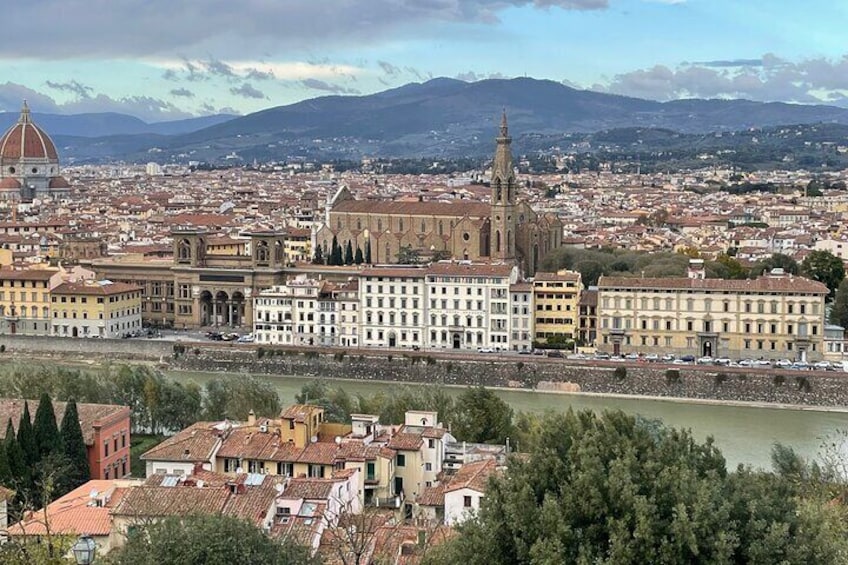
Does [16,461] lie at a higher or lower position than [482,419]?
higher

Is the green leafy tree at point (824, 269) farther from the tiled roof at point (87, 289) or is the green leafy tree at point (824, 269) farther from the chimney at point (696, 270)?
the tiled roof at point (87, 289)

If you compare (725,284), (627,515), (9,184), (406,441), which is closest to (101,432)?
(406,441)

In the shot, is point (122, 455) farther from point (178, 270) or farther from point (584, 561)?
point (178, 270)

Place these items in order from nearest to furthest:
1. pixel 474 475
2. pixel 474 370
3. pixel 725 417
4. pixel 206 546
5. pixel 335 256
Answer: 1. pixel 206 546
2. pixel 474 475
3. pixel 725 417
4. pixel 474 370
5. pixel 335 256

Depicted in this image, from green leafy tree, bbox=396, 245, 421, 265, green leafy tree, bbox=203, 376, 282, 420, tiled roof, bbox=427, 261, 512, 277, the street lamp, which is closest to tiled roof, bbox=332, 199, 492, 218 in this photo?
green leafy tree, bbox=396, 245, 421, 265

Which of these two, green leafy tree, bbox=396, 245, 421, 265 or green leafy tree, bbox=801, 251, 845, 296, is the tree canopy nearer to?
green leafy tree, bbox=396, 245, 421, 265

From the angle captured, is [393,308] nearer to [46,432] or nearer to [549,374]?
[549,374]

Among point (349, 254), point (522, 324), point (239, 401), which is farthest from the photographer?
point (349, 254)
